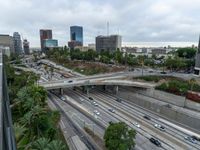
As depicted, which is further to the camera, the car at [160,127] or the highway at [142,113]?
the car at [160,127]

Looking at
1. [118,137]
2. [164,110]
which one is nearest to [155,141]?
[118,137]

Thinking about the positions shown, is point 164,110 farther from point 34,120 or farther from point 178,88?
point 34,120

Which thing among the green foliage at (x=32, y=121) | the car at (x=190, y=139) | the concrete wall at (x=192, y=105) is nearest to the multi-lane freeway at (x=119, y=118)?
the car at (x=190, y=139)

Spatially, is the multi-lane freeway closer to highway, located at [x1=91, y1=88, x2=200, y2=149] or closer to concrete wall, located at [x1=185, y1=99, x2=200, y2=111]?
highway, located at [x1=91, y1=88, x2=200, y2=149]

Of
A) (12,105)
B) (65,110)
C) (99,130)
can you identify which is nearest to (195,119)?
(99,130)

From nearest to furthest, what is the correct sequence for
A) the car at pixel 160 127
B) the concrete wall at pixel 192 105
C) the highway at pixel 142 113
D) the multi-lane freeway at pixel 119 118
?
the multi-lane freeway at pixel 119 118
the highway at pixel 142 113
the car at pixel 160 127
the concrete wall at pixel 192 105

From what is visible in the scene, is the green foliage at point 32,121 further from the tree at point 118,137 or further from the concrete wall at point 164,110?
the concrete wall at point 164,110

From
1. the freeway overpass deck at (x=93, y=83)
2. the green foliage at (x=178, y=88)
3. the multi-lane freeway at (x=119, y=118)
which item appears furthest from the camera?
the freeway overpass deck at (x=93, y=83)

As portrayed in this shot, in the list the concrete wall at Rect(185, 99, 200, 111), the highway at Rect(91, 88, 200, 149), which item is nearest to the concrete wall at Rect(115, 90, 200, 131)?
the highway at Rect(91, 88, 200, 149)

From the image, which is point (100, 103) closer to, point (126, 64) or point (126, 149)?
point (126, 149)
